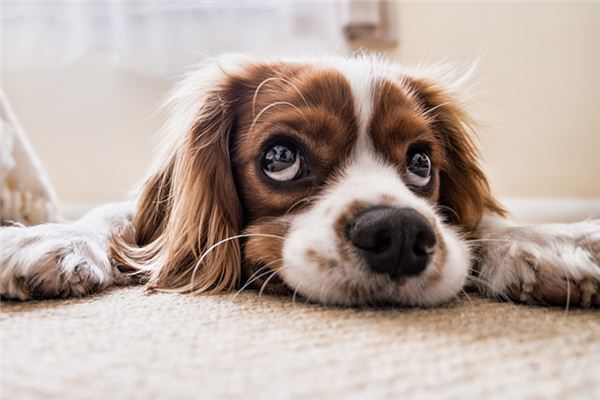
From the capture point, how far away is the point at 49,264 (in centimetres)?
105

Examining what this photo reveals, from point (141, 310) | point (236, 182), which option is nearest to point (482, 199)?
point (236, 182)

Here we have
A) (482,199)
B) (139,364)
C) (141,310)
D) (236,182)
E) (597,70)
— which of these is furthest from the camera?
(597,70)

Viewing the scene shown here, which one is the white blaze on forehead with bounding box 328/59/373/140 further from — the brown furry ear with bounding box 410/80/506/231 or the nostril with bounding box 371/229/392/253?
the nostril with bounding box 371/229/392/253

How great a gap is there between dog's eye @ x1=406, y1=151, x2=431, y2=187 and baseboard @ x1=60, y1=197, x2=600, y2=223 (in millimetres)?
1406

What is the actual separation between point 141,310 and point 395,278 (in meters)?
0.39

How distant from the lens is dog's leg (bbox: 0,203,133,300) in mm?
1023

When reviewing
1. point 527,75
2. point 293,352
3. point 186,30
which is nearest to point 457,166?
point 293,352

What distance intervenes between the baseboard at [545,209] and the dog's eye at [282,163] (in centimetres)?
165

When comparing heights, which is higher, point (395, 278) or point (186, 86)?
point (186, 86)

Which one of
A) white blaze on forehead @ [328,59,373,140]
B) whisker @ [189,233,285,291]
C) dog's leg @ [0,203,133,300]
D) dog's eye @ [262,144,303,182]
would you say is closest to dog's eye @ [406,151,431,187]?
white blaze on forehead @ [328,59,373,140]

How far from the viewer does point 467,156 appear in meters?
1.56

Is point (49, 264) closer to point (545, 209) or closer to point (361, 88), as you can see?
point (361, 88)

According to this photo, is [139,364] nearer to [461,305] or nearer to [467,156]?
[461,305]

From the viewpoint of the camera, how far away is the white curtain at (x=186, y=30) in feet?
8.52
